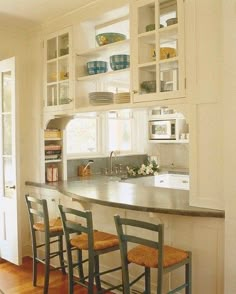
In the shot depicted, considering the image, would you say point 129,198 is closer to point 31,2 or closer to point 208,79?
point 208,79

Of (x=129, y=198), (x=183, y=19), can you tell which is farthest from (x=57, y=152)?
(x=183, y=19)

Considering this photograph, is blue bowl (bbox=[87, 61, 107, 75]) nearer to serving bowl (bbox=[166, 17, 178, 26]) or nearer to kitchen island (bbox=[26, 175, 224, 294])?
serving bowl (bbox=[166, 17, 178, 26])

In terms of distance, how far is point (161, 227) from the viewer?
2.14m

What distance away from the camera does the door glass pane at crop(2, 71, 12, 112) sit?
12.7 ft

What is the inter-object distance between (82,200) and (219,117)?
1414mm

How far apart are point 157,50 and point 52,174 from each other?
2092mm

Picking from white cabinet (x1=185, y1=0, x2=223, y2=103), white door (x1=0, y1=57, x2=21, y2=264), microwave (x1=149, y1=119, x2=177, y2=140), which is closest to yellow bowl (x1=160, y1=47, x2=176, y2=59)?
white cabinet (x1=185, y1=0, x2=223, y2=103)

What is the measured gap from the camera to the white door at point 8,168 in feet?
12.2

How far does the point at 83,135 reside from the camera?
4.89m

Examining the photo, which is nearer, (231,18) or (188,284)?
(231,18)

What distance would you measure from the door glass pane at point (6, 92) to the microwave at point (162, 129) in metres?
2.58

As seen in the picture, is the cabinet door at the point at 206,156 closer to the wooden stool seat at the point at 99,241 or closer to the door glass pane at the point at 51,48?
the wooden stool seat at the point at 99,241

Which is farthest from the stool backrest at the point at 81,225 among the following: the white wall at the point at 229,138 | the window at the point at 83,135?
the window at the point at 83,135

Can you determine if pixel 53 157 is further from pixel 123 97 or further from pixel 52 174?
pixel 123 97
